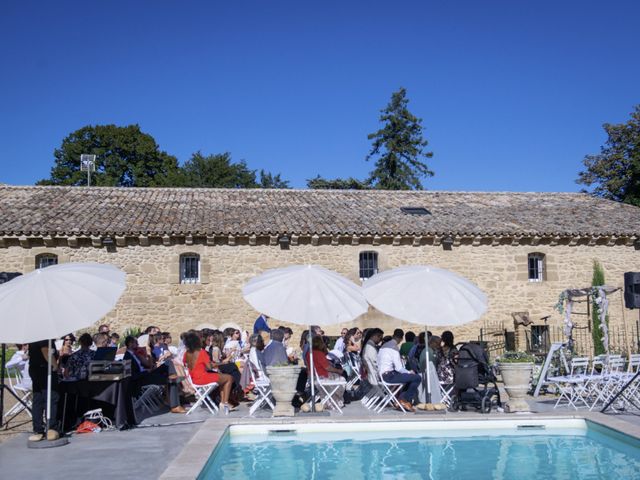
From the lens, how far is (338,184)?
154 feet

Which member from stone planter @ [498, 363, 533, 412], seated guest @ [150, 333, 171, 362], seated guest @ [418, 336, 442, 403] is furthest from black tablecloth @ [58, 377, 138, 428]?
stone planter @ [498, 363, 533, 412]

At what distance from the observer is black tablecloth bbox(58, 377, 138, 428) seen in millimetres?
9258

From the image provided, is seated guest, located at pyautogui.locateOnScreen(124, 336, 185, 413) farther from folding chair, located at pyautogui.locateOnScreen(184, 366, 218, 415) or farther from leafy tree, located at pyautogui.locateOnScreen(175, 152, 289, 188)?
leafy tree, located at pyautogui.locateOnScreen(175, 152, 289, 188)

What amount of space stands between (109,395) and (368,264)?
12189 millimetres

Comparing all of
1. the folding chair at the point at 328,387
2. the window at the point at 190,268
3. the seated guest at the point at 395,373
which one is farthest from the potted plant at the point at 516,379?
the window at the point at 190,268

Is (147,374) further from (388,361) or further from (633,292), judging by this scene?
(633,292)

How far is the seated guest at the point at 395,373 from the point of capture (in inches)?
420

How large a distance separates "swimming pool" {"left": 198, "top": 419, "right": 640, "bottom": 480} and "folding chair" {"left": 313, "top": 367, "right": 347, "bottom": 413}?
98 cm

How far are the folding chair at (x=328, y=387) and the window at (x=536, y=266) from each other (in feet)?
40.6

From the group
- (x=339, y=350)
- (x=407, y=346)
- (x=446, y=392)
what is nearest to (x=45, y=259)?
(x=339, y=350)

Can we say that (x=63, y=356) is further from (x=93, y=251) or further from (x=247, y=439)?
(x=93, y=251)

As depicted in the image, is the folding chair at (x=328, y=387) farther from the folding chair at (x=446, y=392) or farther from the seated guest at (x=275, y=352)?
the folding chair at (x=446, y=392)

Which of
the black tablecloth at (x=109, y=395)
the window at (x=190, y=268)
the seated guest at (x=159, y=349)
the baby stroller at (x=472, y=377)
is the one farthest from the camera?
the window at (x=190, y=268)

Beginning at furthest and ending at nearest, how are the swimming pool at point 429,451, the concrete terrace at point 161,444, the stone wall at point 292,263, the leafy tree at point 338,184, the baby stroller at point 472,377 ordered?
the leafy tree at point 338,184
the stone wall at point 292,263
the baby stroller at point 472,377
the swimming pool at point 429,451
the concrete terrace at point 161,444
